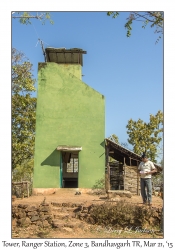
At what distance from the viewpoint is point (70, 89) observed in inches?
594

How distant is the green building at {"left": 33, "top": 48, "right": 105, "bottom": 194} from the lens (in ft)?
46.7

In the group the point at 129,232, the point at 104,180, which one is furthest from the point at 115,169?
the point at 129,232

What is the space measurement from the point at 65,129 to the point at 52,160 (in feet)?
5.76

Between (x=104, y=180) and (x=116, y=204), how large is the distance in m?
5.58

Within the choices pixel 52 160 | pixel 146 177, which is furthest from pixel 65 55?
Answer: pixel 146 177

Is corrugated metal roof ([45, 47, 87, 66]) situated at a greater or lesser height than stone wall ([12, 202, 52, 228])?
greater

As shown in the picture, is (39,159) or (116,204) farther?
(39,159)

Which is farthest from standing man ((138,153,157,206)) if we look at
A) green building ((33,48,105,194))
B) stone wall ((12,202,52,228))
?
green building ((33,48,105,194))

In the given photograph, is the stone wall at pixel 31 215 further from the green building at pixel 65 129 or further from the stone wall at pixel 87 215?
the green building at pixel 65 129

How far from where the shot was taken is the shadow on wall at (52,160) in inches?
562

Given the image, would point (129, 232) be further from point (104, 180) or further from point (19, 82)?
point (19, 82)

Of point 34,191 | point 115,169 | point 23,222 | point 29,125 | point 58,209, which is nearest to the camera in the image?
point 23,222

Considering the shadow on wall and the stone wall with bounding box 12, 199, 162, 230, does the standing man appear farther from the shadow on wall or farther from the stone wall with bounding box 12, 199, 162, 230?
the shadow on wall

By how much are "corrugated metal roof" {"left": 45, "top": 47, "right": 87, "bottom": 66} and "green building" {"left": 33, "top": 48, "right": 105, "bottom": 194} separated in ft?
5.85
